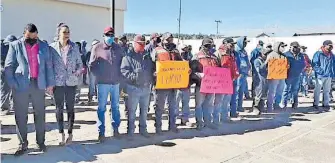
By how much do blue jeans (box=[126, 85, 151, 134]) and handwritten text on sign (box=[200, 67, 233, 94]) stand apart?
1165mm

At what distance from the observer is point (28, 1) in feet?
42.6

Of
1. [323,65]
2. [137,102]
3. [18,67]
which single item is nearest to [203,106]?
[137,102]

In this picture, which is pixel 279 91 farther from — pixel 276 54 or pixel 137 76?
pixel 137 76

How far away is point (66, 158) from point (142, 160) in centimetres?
106

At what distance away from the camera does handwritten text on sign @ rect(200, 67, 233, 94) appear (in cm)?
624

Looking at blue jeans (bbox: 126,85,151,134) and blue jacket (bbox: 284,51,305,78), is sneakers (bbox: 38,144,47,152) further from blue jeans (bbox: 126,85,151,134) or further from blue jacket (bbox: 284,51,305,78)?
blue jacket (bbox: 284,51,305,78)

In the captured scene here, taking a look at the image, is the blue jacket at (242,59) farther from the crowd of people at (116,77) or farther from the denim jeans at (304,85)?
the denim jeans at (304,85)

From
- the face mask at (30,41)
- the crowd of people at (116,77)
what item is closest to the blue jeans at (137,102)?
the crowd of people at (116,77)

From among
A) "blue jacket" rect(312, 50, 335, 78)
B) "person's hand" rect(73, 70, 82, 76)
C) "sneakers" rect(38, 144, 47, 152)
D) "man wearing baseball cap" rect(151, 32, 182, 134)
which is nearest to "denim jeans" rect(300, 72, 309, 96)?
"blue jacket" rect(312, 50, 335, 78)

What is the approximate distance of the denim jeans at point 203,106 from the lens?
639 centimetres

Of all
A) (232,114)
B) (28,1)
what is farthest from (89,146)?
(28,1)

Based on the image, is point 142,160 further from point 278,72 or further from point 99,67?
point 278,72

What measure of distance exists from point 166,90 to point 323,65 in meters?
5.00

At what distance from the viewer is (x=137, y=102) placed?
565 centimetres
